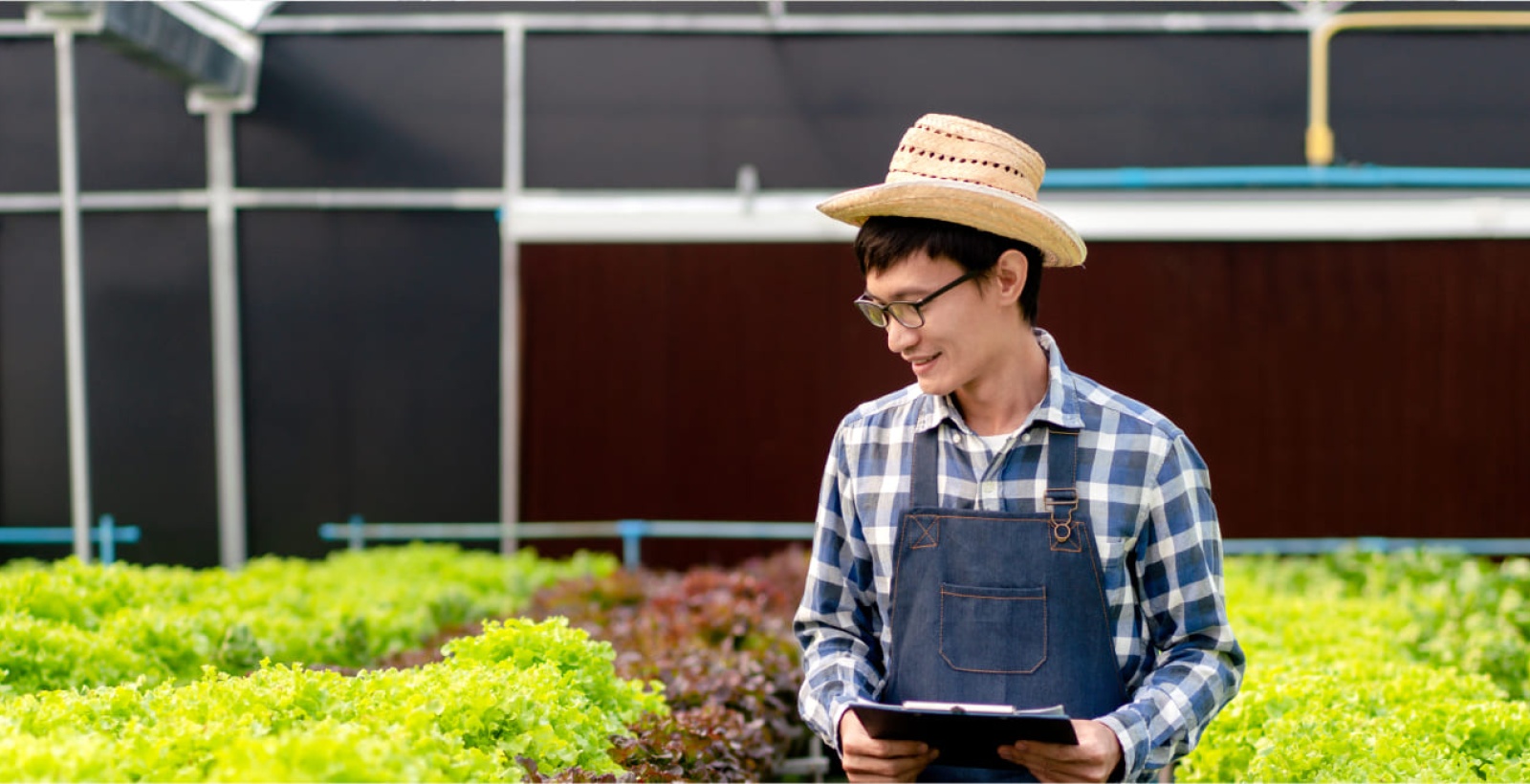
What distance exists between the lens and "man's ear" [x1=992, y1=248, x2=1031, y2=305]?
106 inches

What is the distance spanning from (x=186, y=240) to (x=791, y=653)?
9.22 meters

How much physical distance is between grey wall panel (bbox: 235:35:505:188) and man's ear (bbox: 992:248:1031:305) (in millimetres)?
10666

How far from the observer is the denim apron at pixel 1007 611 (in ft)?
8.66

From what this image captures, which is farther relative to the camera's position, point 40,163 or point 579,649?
point 40,163

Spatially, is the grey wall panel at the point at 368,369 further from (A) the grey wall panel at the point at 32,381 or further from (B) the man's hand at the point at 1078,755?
(B) the man's hand at the point at 1078,755

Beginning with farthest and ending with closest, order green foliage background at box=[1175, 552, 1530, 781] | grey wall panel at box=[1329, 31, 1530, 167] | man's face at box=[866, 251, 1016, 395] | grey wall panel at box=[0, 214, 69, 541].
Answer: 1. grey wall panel at box=[0, 214, 69, 541]
2. grey wall panel at box=[1329, 31, 1530, 167]
3. green foliage background at box=[1175, 552, 1530, 781]
4. man's face at box=[866, 251, 1016, 395]

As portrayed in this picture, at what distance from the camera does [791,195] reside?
37.4 feet

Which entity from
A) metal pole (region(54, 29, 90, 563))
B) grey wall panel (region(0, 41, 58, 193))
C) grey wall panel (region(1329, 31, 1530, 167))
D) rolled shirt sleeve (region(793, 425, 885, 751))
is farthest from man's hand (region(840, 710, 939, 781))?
grey wall panel (region(0, 41, 58, 193))

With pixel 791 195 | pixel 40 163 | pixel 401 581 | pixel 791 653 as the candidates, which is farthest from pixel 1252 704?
pixel 40 163

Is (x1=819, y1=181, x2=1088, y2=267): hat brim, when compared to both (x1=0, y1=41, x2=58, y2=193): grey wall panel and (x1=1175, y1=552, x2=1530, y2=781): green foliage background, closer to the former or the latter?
(x1=1175, y1=552, x2=1530, y2=781): green foliage background

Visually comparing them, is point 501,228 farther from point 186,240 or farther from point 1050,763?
point 1050,763

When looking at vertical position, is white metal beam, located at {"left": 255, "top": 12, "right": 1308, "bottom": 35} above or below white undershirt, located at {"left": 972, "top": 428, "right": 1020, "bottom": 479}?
above

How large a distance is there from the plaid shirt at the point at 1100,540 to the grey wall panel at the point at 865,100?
10.1 meters

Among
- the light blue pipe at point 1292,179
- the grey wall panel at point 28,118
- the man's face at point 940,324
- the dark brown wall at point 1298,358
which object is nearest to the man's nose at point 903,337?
the man's face at point 940,324
